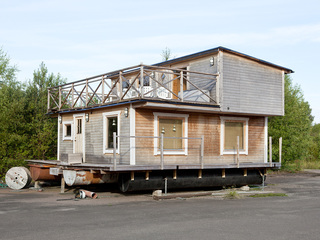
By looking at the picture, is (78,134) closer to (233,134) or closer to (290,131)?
(233,134)

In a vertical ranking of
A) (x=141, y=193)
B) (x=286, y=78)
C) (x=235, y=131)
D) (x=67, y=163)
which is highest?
(x=286, y=78)

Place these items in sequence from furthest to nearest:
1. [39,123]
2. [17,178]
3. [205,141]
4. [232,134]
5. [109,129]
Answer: [39,123]
[232,134]
[17,178]
[205,141]
[109,129]

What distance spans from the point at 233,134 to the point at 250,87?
2.40 m

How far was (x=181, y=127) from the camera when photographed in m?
17.1

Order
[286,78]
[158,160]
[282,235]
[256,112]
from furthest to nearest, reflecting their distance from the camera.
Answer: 1. [286,78]
2. [256,112]
3. [158,160]
4. [282,235]

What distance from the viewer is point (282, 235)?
8312 mm

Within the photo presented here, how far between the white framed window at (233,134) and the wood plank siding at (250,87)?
0.97m

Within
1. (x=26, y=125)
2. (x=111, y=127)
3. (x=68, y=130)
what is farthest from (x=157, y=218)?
(x=26, y=125)

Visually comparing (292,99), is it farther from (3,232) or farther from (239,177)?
(3,232)

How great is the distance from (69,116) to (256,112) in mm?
9539

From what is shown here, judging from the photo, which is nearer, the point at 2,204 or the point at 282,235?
the point at 282,235

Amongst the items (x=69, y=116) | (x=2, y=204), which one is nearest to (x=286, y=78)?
(x=69, y=116)

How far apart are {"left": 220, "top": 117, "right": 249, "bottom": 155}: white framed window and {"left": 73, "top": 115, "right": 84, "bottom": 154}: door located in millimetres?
6849

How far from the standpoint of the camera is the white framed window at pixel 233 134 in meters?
18.3
